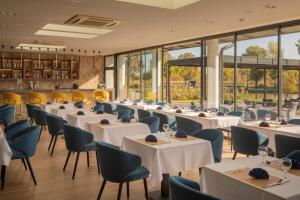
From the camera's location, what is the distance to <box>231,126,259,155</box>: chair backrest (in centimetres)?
487

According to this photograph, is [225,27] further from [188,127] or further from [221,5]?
[188,127]

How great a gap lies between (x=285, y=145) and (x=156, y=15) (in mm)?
3662

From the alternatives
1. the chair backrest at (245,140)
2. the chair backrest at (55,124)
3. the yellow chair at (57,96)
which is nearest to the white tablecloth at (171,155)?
the chair backrest at (245,140)

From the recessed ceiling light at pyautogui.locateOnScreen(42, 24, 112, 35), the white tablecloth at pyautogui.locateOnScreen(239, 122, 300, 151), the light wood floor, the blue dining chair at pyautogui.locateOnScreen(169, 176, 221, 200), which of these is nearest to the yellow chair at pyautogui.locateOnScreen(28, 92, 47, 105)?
the recessed ceiling light at pyautogui.locateOnScreen(42, 24, 112, 35)

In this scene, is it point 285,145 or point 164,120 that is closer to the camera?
point 285,145

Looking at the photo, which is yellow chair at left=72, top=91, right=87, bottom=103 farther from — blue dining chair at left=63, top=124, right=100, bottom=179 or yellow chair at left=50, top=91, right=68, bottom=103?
blue dining chair at left=63, top=124, right=100, bottom=179

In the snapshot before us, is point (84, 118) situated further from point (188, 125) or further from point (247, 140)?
point (247, 140)

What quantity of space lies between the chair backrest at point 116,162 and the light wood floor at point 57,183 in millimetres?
832

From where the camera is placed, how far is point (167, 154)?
146 inches

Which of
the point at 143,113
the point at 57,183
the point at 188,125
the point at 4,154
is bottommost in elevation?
the point at 57,183

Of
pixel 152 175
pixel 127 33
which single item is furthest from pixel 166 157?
pixel 127 33

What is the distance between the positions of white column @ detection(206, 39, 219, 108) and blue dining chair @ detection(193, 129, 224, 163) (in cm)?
532

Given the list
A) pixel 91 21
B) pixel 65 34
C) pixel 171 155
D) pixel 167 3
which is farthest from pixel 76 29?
pixel 171 155

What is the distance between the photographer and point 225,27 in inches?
310
